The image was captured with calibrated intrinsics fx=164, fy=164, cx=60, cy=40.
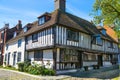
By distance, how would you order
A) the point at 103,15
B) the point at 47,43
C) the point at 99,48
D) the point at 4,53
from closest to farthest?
the point at 103,15 → the point at 47,43 → the point at 99,48 → the point at 4,53

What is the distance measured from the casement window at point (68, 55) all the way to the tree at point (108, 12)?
459cm

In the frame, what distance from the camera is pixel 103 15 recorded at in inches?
648

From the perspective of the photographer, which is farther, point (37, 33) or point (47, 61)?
point (37, 33)

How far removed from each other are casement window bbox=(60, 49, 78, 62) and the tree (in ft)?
15.1

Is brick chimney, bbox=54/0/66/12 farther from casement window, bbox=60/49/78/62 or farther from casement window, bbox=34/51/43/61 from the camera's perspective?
casement window, bbox=34/51/43/61

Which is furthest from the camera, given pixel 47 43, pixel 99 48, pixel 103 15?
pixel 99 48

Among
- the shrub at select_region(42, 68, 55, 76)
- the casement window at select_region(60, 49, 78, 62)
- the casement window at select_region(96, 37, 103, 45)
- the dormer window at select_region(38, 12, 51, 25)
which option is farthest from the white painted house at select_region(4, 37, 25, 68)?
the casement window at select_region(96, 37, 103, 45)

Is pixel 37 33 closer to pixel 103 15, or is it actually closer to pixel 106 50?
pixel 103 15

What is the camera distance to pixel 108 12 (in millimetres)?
16016

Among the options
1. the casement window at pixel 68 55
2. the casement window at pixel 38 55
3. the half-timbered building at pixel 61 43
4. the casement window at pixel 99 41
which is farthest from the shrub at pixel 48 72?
the casement window at pixel 99 41

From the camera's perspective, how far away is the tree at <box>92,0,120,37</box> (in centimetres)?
1537

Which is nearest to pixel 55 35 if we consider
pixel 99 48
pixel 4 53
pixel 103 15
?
pixel 103 15

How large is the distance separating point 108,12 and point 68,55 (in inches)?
250

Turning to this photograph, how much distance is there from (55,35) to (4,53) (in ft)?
60.6
